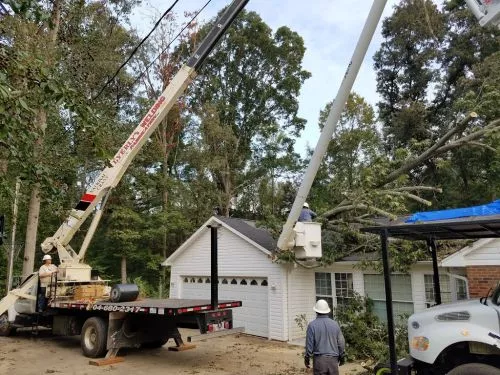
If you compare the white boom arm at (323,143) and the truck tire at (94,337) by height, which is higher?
the white boom arm at (323,143)

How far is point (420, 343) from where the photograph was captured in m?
5.35

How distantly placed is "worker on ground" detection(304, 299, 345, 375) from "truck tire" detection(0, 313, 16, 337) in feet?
37.7

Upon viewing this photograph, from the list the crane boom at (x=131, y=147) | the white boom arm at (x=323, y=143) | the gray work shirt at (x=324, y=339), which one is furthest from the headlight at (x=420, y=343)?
the crane boom at (x=131, y=147)

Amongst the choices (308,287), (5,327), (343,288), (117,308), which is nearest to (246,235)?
(308,287)

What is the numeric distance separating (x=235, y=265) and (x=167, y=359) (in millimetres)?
5653

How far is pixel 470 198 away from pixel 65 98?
80.9ft

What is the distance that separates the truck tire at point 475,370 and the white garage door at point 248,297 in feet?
32.9

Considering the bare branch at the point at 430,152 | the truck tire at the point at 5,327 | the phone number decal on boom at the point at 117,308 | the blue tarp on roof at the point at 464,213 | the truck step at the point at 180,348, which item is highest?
the bare branch at the point at 430,152

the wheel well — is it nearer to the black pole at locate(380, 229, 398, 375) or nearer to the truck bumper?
the truck bumper

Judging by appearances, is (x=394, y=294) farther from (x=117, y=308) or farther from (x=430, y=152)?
(x=117, y=308)

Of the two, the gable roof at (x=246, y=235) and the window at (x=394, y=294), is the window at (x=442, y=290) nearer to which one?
the window at (x=394, y=294)

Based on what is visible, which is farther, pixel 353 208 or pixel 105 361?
pixel 353 208

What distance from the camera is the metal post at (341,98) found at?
6.87 m

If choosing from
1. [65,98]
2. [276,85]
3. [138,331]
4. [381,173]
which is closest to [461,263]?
[381,173]
